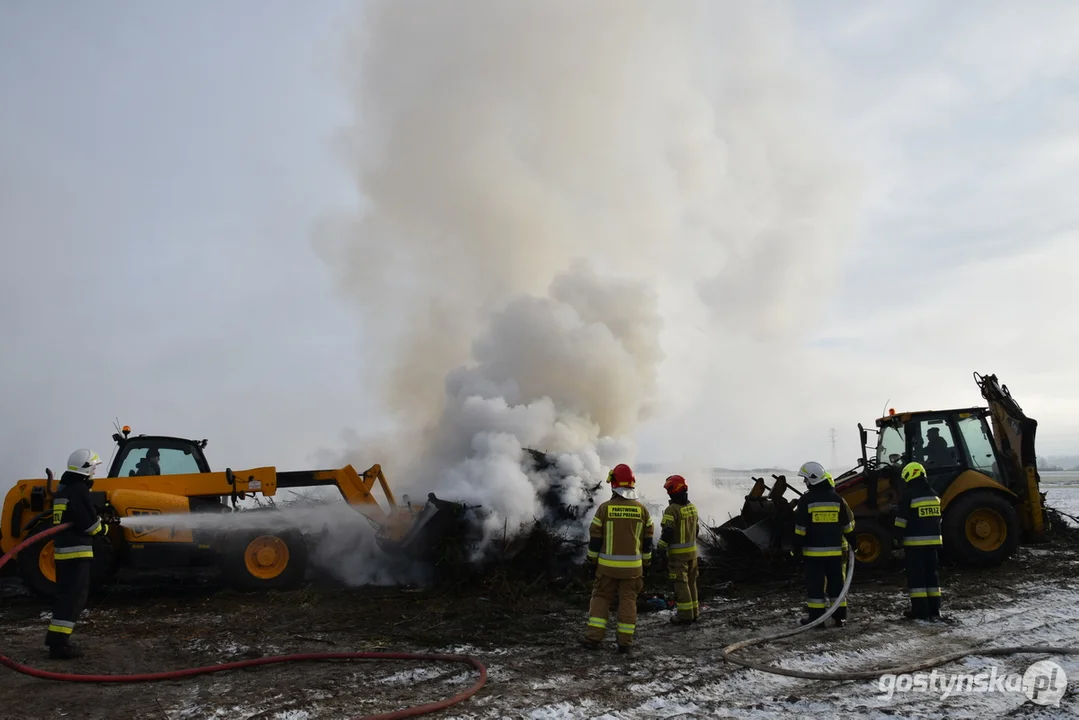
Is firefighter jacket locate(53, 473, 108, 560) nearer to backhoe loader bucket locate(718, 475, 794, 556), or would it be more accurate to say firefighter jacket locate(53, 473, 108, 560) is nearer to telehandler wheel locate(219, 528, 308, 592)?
telehandler wheel locate(219, 528, 308, 592)

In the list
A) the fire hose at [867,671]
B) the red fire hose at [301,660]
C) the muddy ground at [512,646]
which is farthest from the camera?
the fire hose at [867,671]

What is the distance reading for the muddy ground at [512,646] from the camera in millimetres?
4902

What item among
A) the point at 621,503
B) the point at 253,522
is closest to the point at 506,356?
the point at 253,522

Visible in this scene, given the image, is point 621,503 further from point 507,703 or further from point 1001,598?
point 1001,598

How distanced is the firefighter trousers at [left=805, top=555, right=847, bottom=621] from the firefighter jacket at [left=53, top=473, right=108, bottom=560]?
719 centimetres

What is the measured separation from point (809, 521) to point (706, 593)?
2311mm

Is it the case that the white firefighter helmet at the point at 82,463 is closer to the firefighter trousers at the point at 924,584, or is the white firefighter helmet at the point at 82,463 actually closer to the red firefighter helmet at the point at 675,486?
the red firefighter helmet at the point at 675,486

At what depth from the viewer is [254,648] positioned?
6594 mm

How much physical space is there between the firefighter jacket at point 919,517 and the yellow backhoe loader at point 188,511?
5357mm

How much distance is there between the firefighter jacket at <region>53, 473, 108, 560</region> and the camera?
6.62 m

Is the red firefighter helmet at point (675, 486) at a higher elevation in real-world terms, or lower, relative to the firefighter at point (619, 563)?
higher

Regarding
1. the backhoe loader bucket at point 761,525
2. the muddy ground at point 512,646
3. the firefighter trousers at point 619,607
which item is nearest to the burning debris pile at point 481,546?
the muddy ground at point 512,646

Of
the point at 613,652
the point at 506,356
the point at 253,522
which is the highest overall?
the point at 506,356

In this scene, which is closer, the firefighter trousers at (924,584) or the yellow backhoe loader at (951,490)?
the firefighter trousers at (924,584)
